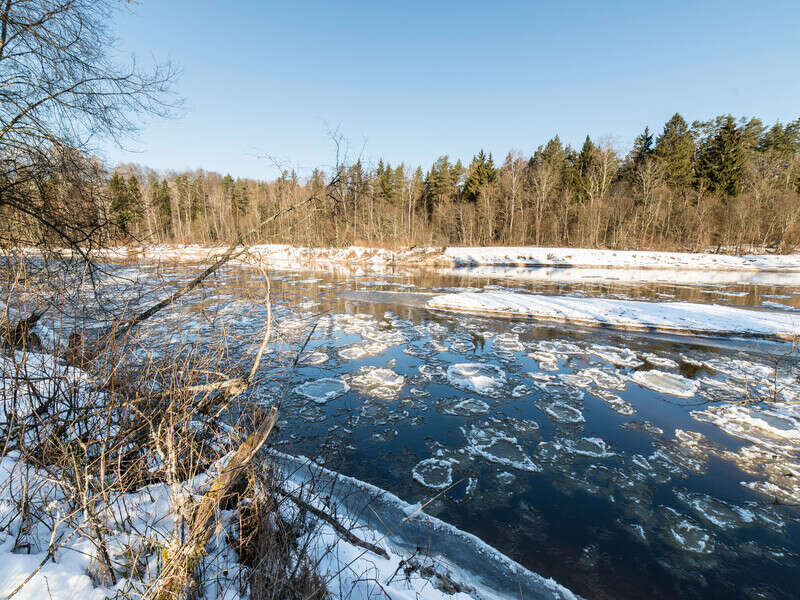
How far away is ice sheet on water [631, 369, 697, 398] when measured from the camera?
261 inches

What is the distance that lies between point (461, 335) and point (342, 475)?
6868mm

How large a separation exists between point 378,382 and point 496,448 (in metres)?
2.84

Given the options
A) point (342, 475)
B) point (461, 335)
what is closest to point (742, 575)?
point (342, 475)

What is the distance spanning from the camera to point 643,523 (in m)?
3.67

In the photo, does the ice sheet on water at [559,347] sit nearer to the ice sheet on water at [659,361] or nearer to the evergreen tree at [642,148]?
the ice sheet on water at [659,361]

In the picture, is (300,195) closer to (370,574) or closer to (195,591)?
Answer: (195,591)

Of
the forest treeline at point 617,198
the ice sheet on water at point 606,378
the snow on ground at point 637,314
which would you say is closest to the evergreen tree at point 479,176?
the forest treeline at point 617,198

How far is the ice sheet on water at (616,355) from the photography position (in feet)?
26.9

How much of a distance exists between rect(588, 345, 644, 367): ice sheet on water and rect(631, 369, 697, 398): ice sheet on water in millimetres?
550

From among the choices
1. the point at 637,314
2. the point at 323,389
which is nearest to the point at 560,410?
the point at 323,389

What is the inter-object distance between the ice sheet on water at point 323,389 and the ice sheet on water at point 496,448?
2.47 meters

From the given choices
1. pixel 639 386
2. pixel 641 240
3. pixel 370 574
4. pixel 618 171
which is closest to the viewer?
pixel 370 574

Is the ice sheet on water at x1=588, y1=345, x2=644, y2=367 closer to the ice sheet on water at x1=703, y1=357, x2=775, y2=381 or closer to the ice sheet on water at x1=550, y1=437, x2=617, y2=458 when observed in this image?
the ice sheet on water at x1=703, y1=357, x2=775, y2=381

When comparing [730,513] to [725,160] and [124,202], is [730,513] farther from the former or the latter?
[725,160]
